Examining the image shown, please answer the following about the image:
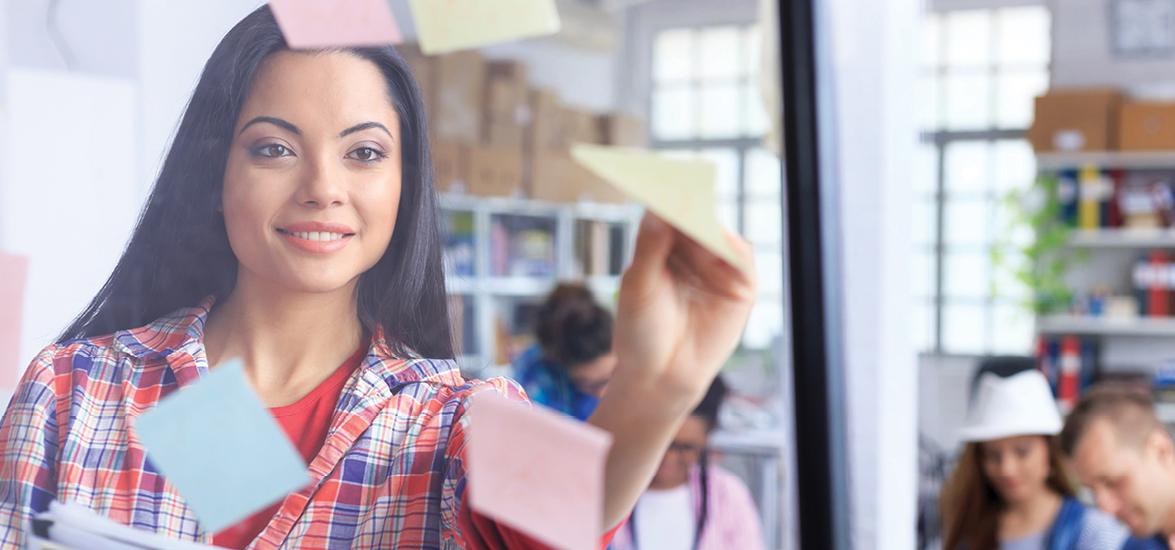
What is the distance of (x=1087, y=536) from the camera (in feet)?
6.45

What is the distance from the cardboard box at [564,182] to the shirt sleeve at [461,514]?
6.9 inches

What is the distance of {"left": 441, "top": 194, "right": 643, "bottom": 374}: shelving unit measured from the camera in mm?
729

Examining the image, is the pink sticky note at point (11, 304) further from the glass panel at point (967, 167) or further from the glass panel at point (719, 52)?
the glass panel at point (967, 167)

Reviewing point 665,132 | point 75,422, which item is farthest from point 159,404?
point 665,132

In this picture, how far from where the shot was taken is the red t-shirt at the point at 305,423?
65 centimetres

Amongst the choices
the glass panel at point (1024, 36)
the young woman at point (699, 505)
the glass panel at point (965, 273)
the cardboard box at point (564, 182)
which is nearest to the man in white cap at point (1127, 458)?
the young woman at point (699, 505)

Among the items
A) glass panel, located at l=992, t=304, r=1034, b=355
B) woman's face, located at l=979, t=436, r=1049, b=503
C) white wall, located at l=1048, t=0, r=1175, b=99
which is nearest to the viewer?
woman's face, located at l=979, t=436, r=1049, b=503

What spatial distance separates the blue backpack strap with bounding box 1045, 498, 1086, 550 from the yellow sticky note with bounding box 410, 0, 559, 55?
1735 millimetres

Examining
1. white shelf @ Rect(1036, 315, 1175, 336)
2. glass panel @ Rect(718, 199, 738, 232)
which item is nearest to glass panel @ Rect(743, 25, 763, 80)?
glass panel @ Rect(718, 199, 738, 232)

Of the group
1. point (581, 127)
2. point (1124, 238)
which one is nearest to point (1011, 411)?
point (581, 127)

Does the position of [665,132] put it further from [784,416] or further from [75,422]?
[75,422]

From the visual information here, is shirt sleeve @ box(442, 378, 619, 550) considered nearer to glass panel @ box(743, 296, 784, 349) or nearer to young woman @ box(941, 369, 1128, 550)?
glass panel @ box(743, 296, 784, 349)

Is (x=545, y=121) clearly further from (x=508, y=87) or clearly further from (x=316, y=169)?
(x=316, y=169)

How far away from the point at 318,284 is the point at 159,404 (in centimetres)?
12
